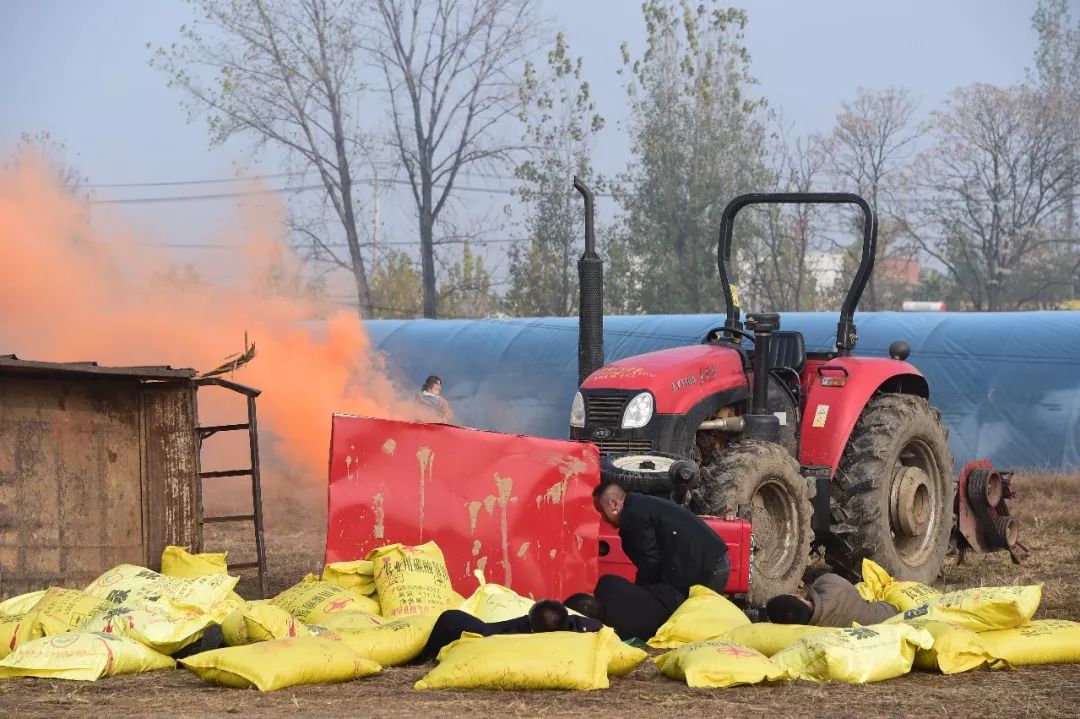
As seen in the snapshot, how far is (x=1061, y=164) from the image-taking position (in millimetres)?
40375

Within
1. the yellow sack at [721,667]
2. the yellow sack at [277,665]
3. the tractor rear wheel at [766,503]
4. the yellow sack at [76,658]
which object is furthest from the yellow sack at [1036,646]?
the yellow sack at [76,658]

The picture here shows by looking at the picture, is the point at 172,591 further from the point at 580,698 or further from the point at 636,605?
the point at 580,698

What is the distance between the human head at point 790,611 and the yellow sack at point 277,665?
2.45 metres

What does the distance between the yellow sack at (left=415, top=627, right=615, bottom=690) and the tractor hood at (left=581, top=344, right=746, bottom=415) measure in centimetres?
332

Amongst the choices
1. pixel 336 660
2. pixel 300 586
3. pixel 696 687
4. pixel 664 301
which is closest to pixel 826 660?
pixel 696 687

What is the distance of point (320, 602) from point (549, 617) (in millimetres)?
1786

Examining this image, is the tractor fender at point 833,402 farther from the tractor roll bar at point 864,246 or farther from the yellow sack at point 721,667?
the yellow sack at point 721,667

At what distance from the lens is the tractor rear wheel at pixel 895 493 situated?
413 inches

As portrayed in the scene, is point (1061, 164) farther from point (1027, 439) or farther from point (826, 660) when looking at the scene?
point (826, 660)

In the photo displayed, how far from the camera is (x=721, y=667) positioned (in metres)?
6.75

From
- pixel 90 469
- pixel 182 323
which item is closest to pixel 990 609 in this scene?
pixel 90 469

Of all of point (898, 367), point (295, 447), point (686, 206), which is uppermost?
point (686, 206)

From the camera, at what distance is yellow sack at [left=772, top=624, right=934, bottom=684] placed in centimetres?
684

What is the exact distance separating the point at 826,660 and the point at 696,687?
682 millimetres
